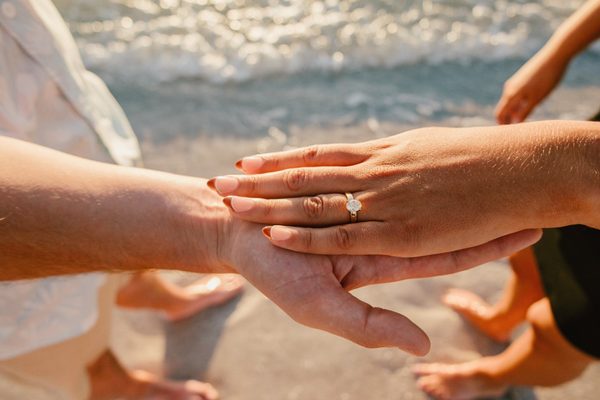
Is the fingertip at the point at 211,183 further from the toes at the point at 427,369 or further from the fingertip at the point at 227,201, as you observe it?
the toes at the point at 427,369

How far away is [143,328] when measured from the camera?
232 centimetres

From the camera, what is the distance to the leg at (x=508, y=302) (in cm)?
201

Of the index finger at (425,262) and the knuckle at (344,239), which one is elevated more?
the knuckle at (344,239)

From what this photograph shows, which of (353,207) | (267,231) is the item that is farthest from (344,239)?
(267,231)

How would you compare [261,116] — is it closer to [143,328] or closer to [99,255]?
[143,328]

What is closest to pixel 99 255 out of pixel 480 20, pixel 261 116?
pixel 261 116

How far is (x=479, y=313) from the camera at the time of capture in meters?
2.27

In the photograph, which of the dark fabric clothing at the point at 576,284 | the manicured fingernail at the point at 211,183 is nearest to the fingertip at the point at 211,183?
the manicured fingernail at the point at 211,183

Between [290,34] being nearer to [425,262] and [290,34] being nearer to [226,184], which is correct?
[226,184]

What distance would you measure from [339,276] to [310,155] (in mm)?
403

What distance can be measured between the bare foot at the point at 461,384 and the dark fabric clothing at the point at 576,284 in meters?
0.58

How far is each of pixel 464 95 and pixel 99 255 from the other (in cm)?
299

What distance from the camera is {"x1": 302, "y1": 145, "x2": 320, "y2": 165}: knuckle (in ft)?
5.01

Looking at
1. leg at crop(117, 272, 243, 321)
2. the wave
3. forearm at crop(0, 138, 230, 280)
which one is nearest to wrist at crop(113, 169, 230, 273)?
forearm at crop(0, 138, 230, 280)
